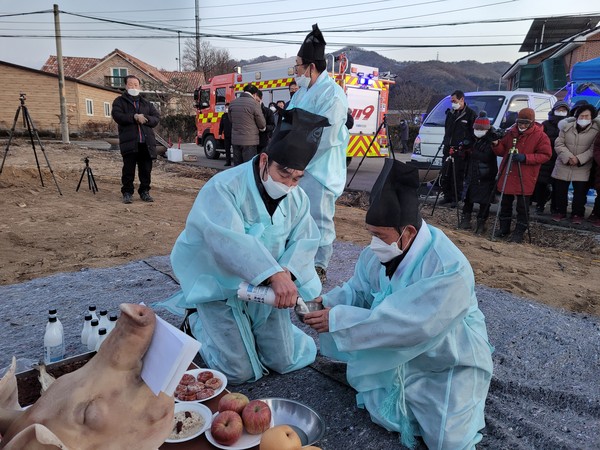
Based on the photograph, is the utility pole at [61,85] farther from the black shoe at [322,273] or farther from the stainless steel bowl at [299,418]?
the stainless steel bowl at [299,418]

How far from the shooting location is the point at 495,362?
3.15m

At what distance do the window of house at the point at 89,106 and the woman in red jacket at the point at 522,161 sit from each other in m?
30.9

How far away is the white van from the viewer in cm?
928

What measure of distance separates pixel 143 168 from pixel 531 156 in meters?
6.20

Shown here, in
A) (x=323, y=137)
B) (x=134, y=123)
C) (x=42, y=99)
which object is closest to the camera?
(x=323, y=137)

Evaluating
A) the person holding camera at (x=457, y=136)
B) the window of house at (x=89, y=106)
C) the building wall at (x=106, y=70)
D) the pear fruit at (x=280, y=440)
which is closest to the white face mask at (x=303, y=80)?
the pear fruit at (x=280, y=440)

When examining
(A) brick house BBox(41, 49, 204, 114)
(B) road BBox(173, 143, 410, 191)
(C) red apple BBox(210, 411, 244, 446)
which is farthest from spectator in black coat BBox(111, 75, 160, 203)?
(A) brick house BBox(41, 49, 204, 114)

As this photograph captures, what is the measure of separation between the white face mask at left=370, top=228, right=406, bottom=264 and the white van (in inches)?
288

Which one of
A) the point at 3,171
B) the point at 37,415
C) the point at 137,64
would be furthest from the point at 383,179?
the point at 137,64

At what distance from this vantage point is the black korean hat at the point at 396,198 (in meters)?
2.13

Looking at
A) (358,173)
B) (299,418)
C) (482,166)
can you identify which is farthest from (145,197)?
(299,418)

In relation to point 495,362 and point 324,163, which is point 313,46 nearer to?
point 324,163

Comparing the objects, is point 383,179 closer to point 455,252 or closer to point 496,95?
point 455,252

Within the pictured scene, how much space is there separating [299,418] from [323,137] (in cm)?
284
